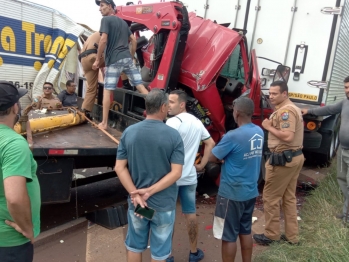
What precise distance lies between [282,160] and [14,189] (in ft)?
8.21

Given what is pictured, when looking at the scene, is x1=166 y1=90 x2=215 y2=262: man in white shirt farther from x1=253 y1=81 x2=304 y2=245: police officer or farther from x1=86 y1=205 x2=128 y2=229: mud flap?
x1=86 y1=205 x2=128 y2=229: mud flap

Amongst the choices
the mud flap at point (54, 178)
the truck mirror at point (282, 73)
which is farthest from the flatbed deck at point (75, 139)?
the truck mirror at point (282, 73)

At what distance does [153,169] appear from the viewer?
2.29 m

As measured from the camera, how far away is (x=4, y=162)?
1660 millimetres

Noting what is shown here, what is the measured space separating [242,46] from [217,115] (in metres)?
1.04

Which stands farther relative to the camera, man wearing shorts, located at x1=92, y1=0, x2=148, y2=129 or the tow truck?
the tow truck

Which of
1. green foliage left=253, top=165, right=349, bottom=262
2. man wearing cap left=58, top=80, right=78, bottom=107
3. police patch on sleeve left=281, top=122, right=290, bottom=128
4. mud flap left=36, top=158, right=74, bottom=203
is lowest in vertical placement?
green foliage left=253, top=165, right=349, bottom=262

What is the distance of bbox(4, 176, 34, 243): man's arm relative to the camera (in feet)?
5.37

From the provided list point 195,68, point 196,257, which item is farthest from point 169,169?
point 195,68

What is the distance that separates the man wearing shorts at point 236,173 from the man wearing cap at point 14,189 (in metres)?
1.50

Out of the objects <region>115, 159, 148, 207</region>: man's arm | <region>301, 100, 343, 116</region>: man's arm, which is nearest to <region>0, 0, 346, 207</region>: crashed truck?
<region>301, 100, 343, 116</region>: man's arm

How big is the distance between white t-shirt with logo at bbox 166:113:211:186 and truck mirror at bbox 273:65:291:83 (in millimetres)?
2727

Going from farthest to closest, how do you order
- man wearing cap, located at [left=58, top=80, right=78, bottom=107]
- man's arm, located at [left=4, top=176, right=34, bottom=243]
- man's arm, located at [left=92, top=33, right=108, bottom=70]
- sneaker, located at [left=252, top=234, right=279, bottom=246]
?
man wearing cap, located at [left=58, top=80, right=78, bottom=107] → man's arm, located at [left=92, top=33, right=108, bottom=70] → sneaker, located at [left=252, top=234, right=279, bottom=246] → man's arm, located at [left=4, top=176, right=34, bottom=243]

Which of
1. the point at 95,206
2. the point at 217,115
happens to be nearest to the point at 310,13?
the point at 217,115
